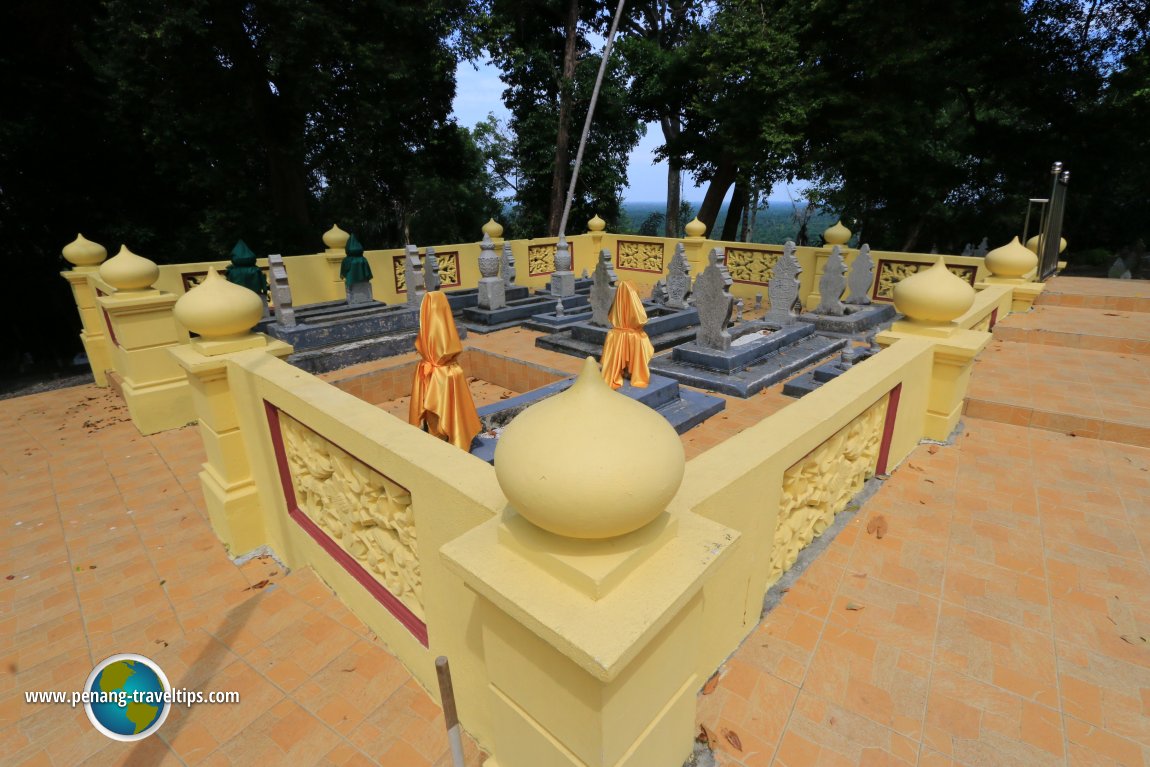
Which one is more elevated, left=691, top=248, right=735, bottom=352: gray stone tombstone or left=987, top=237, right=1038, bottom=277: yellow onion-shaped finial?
left=987, top=237, right=1038, bottom=277: yellow onion-shaped finial

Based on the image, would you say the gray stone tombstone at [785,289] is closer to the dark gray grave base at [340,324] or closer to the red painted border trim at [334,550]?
the dark gray grave base at [340,324]

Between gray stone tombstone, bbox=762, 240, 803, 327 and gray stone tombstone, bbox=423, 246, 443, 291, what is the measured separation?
7388 mm

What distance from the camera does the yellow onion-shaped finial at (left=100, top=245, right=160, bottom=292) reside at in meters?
6.80

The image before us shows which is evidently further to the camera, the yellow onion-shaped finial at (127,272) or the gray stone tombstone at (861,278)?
the gray stone tombstone at (861,278)

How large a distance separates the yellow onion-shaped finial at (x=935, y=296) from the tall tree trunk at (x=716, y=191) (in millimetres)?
16536

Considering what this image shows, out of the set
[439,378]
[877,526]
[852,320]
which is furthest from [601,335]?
[877,526]

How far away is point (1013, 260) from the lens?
908 centimetres

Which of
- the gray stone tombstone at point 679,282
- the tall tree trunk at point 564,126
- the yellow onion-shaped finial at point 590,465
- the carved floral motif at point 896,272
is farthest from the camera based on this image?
the tall tree trunk at point 564,126

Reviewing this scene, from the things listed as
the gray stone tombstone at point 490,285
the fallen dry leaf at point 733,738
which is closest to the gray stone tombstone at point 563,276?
the gray stone tombstone at point 490,285

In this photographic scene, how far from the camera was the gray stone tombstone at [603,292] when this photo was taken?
10.6m

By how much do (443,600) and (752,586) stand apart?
1650 millimetres

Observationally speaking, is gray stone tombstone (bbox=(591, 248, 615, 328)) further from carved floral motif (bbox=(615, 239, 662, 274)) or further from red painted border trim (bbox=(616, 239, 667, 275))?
carved floral motif (bbox=(615, 239, 662, 274))

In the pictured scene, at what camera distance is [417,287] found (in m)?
11.8

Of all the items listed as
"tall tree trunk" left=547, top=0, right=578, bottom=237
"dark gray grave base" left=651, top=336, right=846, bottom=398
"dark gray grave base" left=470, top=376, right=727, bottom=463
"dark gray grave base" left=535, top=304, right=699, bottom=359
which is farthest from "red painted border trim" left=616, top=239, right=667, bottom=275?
"dark gray grave base" left=470, top=376, right=727, bottom=463
